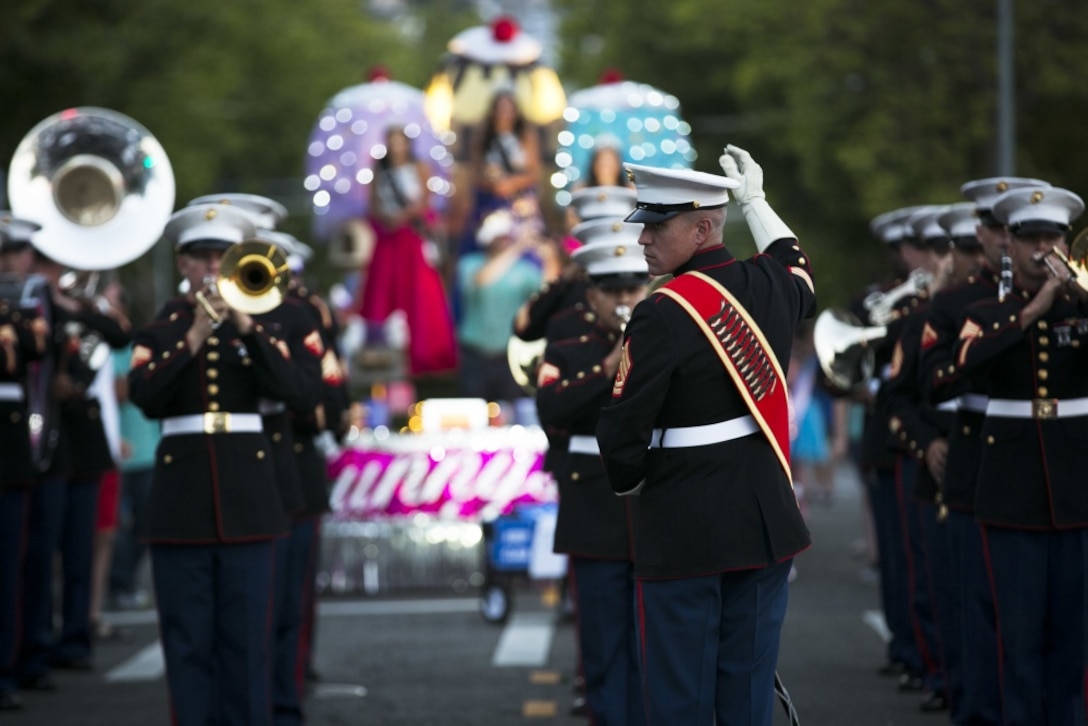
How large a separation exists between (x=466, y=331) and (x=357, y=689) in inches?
366

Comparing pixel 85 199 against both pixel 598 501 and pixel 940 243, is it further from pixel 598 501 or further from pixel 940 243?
pixel 940 243

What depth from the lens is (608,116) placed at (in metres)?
19.8

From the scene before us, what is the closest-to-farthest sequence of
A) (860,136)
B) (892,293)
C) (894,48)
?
1. (892,293)
2. (894,48)
3. (860,136)

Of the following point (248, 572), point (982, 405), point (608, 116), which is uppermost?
point (608, 116)

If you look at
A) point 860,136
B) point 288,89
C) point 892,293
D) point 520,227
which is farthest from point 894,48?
point 288,89

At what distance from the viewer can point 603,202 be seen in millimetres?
11477

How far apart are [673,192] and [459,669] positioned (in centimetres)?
629

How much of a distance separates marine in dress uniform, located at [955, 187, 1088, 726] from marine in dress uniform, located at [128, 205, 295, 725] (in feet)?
9.79

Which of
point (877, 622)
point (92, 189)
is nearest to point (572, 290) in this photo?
point (92, 189)

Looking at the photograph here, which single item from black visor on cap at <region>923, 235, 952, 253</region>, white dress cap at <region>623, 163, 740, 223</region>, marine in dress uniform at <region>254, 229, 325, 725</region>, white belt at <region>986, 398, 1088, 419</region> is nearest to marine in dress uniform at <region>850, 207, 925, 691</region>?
black visor on cap at <region>923, 235, 952, 253</region>

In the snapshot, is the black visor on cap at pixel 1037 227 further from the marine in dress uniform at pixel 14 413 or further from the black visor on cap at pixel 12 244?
the black visor on cap at pixel 12 244

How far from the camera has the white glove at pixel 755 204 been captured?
7766 mm

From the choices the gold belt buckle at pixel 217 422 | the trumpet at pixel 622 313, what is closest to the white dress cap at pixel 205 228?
the gold belt buckle at pixel 217 422

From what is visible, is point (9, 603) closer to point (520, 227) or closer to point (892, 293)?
point (892, 293)
